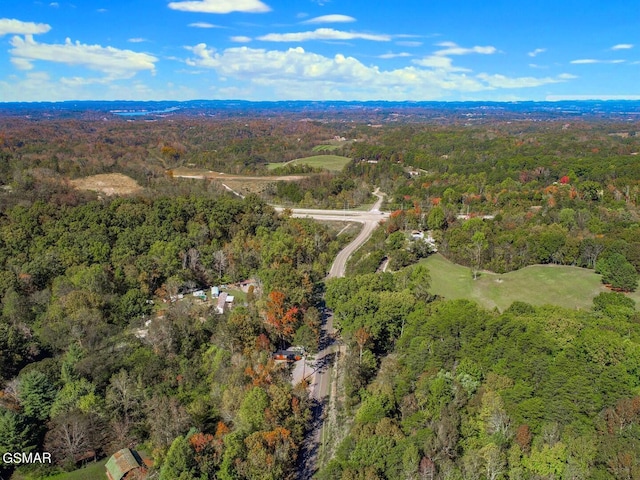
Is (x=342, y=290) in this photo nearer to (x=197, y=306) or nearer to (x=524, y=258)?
(x=197, y=306)

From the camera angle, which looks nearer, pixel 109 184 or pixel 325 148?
pixel 109 184

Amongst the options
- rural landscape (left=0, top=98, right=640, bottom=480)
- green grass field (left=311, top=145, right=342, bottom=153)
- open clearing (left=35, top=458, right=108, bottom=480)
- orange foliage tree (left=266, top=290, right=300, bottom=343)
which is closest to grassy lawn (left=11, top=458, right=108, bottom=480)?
open clearing (left=35, top=458, right=108, bottom=480)

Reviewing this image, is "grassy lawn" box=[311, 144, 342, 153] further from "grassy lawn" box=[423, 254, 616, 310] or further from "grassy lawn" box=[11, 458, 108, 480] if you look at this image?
"grassy lawn" box=[11, 458, 108, 480]

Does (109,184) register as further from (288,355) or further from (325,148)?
(325,148)

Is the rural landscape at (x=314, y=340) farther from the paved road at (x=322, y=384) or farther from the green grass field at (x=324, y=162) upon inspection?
the green grass field at (x=324, y=162)

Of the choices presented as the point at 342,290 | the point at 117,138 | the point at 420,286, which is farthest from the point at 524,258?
the point at 117,138

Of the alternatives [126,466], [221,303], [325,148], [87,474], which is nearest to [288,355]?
[221,303]

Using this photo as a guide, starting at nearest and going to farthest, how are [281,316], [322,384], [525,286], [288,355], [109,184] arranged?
1. [322,384]
2. [288,355]
3. [281,316]
4. [525,286]
5. [109,184]
